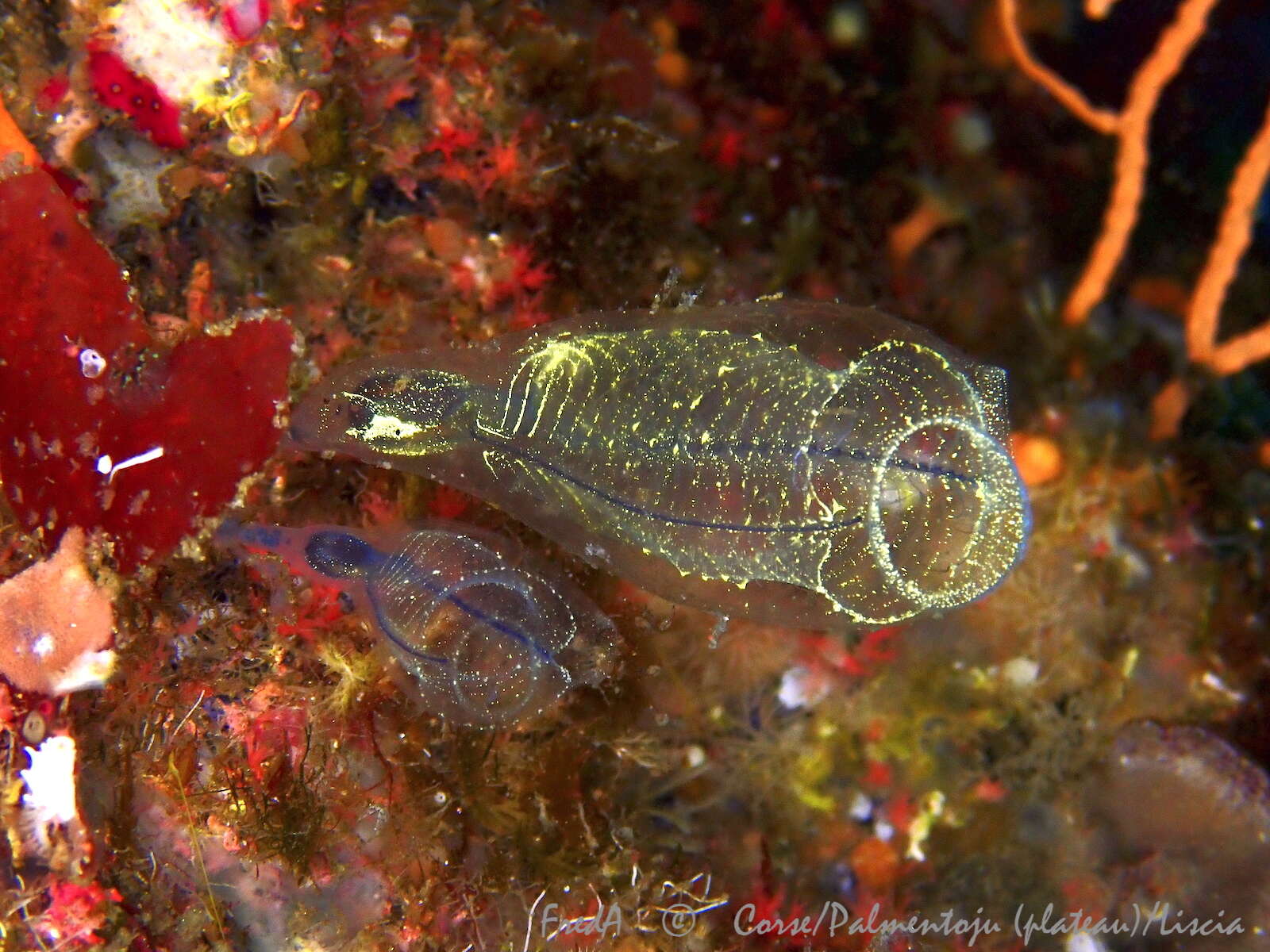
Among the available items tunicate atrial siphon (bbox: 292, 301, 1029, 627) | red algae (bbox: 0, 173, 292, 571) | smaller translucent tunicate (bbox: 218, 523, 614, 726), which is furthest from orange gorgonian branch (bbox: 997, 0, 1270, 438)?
red algae (bbox: 0, 173, 292, 571)

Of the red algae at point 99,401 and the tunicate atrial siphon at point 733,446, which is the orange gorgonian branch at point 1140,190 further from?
the red algae at point 99,401

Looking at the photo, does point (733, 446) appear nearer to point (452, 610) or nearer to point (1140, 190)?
point (452, 610)

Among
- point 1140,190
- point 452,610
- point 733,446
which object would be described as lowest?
point 452,610

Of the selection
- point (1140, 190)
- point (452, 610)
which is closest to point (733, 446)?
point (452, 610)

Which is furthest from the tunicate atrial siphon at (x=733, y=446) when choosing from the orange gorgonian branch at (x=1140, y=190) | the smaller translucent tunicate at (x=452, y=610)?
the orange gorgonian branch at (x=1140, y=190)

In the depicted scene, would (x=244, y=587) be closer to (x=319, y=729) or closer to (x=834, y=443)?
(x=319, y=729)

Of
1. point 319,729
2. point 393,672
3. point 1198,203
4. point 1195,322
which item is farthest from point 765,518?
point 1198,203
